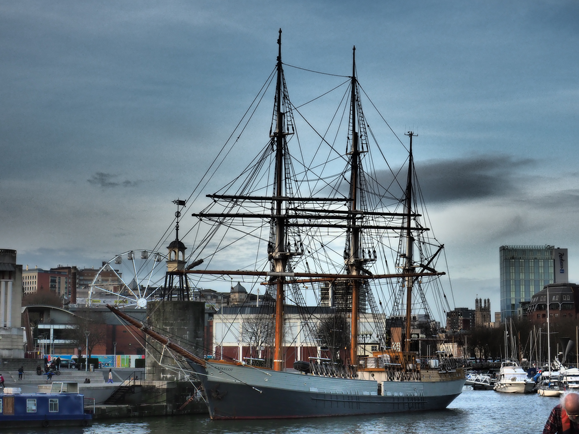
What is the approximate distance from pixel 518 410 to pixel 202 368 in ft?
102

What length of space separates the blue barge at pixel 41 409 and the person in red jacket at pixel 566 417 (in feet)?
125

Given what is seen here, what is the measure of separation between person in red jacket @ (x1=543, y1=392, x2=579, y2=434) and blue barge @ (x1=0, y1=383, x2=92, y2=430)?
3802cm

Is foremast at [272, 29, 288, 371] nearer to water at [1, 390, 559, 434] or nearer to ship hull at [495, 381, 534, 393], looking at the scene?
water at [1, 390, 559, 434]

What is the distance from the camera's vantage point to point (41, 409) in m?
45.2

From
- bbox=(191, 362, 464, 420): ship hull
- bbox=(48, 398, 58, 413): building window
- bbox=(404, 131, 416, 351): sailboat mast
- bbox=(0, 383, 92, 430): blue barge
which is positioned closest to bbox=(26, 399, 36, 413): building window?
bbox=(0, 383, 92, 430): blue barge

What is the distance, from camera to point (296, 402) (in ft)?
172

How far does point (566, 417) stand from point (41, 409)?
126 ft

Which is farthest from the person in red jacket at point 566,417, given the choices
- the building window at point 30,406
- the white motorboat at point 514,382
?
the white motorboat at point 514,382

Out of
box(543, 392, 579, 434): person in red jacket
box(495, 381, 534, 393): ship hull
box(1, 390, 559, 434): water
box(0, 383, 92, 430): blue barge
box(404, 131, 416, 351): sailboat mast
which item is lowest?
box(495, 381, 534, 393): ship hull

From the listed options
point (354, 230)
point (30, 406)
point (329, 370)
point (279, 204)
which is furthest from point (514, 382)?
point (30, 406)

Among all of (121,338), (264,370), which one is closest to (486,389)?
(121,338)

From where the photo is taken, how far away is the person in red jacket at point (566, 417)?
37.3 feet

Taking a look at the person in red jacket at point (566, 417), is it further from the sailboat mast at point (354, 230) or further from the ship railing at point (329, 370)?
the sailboat mast at point (354, 230)

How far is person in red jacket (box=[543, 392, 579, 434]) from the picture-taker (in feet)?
37.3
